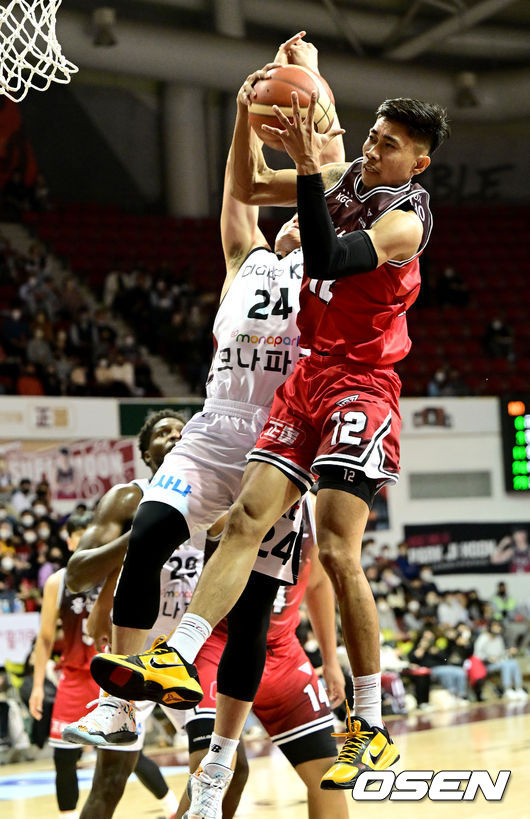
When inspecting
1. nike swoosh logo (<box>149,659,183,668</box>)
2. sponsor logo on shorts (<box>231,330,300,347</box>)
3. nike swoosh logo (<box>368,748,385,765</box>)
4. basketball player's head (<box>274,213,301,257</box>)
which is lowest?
nike swoosh logo (<box>368,748,385,765</box>)

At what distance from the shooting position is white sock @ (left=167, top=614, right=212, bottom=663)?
3.77 meters

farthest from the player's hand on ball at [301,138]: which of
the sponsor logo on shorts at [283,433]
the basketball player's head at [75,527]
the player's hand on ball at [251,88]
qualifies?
the basketball player's head at [75,527]

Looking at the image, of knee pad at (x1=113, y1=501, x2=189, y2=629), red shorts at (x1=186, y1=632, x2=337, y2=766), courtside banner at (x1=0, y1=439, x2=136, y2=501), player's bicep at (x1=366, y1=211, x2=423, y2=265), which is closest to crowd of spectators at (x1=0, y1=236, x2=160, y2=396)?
courtside banner at (x1=0, y1=439, x2=136, y2=501)

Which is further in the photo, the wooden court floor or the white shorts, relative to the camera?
the wooden court floor

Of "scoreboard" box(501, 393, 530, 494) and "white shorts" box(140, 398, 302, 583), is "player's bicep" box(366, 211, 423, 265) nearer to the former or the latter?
"white shorts" box(140, 398, 302, 583)

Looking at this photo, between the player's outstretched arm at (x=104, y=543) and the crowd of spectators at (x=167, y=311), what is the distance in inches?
495

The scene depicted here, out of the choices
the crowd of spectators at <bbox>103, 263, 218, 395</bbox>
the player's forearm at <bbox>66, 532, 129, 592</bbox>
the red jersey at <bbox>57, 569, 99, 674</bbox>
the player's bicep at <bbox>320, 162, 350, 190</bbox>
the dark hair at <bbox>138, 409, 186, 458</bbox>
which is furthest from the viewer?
the crowd of spectators at <bbox>103, 263, 218, 395</bbox>

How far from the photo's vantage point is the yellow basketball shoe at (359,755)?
12.4ft

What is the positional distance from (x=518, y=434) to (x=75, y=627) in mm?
10764

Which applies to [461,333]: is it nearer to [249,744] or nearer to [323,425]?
[249,744]

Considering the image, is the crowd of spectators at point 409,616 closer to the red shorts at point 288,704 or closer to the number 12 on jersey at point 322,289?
the red shorts at point 288,704

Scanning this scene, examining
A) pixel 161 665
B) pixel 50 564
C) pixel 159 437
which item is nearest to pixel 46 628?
pixel 159 437

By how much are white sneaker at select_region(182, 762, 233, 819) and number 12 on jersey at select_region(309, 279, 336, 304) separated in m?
1.91

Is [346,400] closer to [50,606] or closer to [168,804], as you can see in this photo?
[168,804]
